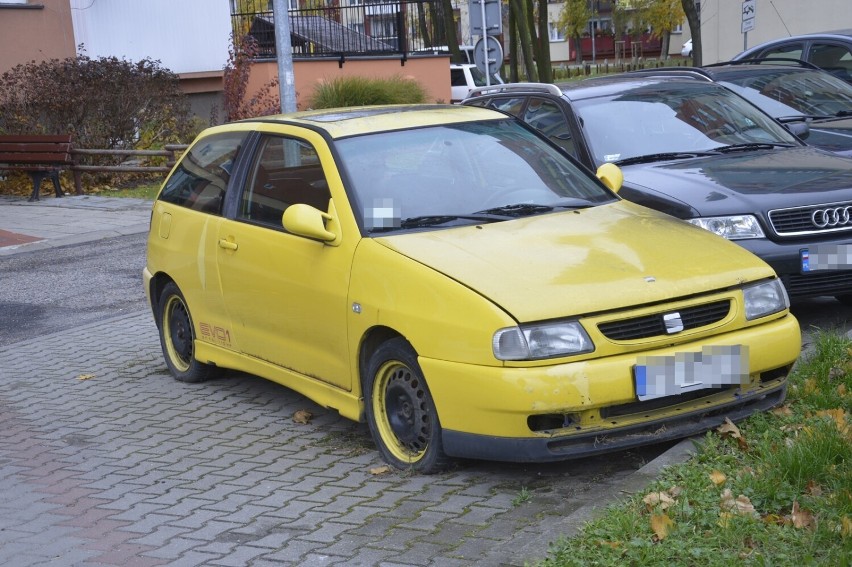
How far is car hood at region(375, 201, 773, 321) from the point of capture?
5082 mm

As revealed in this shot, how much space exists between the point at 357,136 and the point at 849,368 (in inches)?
114

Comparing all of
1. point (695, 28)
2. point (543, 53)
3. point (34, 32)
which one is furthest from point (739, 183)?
point (695, 28)

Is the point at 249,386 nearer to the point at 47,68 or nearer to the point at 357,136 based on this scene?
the point at 357,136

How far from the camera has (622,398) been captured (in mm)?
4992

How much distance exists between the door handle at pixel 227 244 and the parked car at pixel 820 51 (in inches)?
377

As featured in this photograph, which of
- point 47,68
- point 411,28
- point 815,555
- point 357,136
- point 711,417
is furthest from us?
point 411,28

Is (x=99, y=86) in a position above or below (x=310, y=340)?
above

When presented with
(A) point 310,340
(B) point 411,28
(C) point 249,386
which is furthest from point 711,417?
(B) point 411,28

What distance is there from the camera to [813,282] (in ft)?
24.0

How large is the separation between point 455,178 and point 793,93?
19.0ft

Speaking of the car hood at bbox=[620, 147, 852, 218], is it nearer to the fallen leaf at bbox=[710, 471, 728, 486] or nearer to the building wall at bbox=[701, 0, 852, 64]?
the fallen leaf at bbox=[710, 471, 728, 486]

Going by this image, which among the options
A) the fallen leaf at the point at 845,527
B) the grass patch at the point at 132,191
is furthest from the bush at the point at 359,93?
the fallen leaf at the point at 845,527

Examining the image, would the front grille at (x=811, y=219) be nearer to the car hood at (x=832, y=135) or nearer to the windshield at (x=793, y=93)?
the car hood at (x=832, y=135)

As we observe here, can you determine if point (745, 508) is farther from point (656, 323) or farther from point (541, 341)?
point (541, 341)
